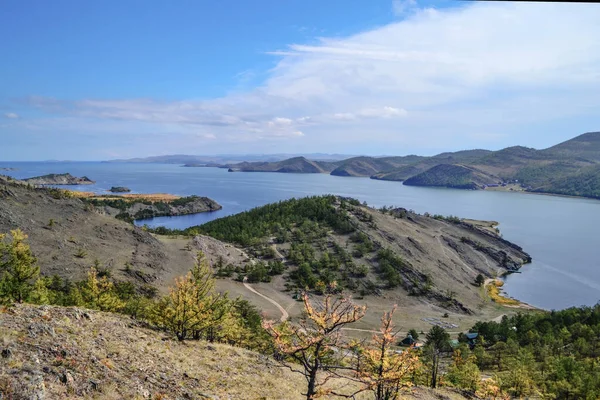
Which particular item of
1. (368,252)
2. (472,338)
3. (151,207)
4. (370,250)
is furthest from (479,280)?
(151,207)

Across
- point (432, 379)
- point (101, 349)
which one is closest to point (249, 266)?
point (432, 379)

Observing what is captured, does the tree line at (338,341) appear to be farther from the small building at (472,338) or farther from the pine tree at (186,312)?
the small building at (472,338)

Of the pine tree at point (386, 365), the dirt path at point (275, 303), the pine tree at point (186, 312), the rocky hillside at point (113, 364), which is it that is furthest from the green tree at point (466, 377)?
the dirt path at point (275, 303)

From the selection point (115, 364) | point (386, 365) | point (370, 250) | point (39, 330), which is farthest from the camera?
point (370, 250)

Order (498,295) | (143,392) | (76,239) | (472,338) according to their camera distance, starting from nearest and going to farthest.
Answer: (143,392) → (472,338) → (76,239) → (498,295)

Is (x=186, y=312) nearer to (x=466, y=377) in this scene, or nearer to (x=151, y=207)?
(x=466, y=377)

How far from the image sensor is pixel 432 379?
31094 millimetres

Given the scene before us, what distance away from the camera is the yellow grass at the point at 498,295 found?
273 ft

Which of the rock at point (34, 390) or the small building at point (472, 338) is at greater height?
the rock at point (34, 390)

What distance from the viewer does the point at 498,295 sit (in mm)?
88250

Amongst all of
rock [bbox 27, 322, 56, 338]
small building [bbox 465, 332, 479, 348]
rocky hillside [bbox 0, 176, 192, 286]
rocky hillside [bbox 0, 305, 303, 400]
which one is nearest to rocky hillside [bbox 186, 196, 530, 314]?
small building [bbox 465, 332, 479, 348]

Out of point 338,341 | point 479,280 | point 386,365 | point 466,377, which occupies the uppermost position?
point 338,341

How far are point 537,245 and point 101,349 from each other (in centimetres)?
14808

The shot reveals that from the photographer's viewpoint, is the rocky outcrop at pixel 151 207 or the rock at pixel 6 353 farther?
the rocky outcrop at pixel 151 207
